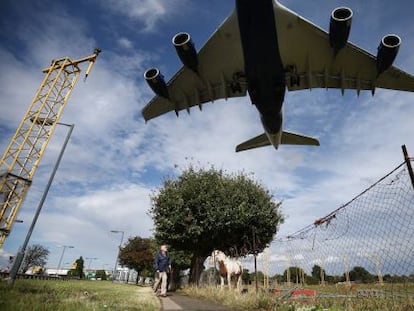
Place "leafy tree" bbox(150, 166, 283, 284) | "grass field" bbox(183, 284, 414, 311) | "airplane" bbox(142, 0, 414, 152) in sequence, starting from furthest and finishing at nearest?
"leafy tree" bbox(150, 166, 283, 284) → "airplane" bbox(142, 0, 414, 152) → "grass field" bbox(183, 284, 414, 311)

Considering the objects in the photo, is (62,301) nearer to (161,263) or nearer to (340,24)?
(161,263)

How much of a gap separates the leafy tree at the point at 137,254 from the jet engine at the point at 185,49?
5274 centimetres

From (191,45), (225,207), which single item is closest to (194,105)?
(191,45)

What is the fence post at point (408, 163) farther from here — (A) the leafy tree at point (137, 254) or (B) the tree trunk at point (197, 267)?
(A) the leafy tree at point (137, 254)

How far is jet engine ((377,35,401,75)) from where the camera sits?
845 centimetres

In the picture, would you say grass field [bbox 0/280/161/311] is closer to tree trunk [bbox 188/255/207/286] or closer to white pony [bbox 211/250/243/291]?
white pony [bbox 211/250/243/291]

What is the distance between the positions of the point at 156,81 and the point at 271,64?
4.11 m

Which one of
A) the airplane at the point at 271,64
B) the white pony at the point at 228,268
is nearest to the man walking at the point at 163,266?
the white pony at the point at 228,268

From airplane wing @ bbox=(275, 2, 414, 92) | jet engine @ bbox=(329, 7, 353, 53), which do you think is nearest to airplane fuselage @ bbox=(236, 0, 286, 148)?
jet engine @ bbox=(329, 7, 353, 53)

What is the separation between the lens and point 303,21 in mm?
10555

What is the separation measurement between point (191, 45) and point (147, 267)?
195ft

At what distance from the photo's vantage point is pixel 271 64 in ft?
27.6

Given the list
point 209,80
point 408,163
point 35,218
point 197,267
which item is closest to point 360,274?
point 408,163

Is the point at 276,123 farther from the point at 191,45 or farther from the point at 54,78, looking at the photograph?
the point at 54,78
